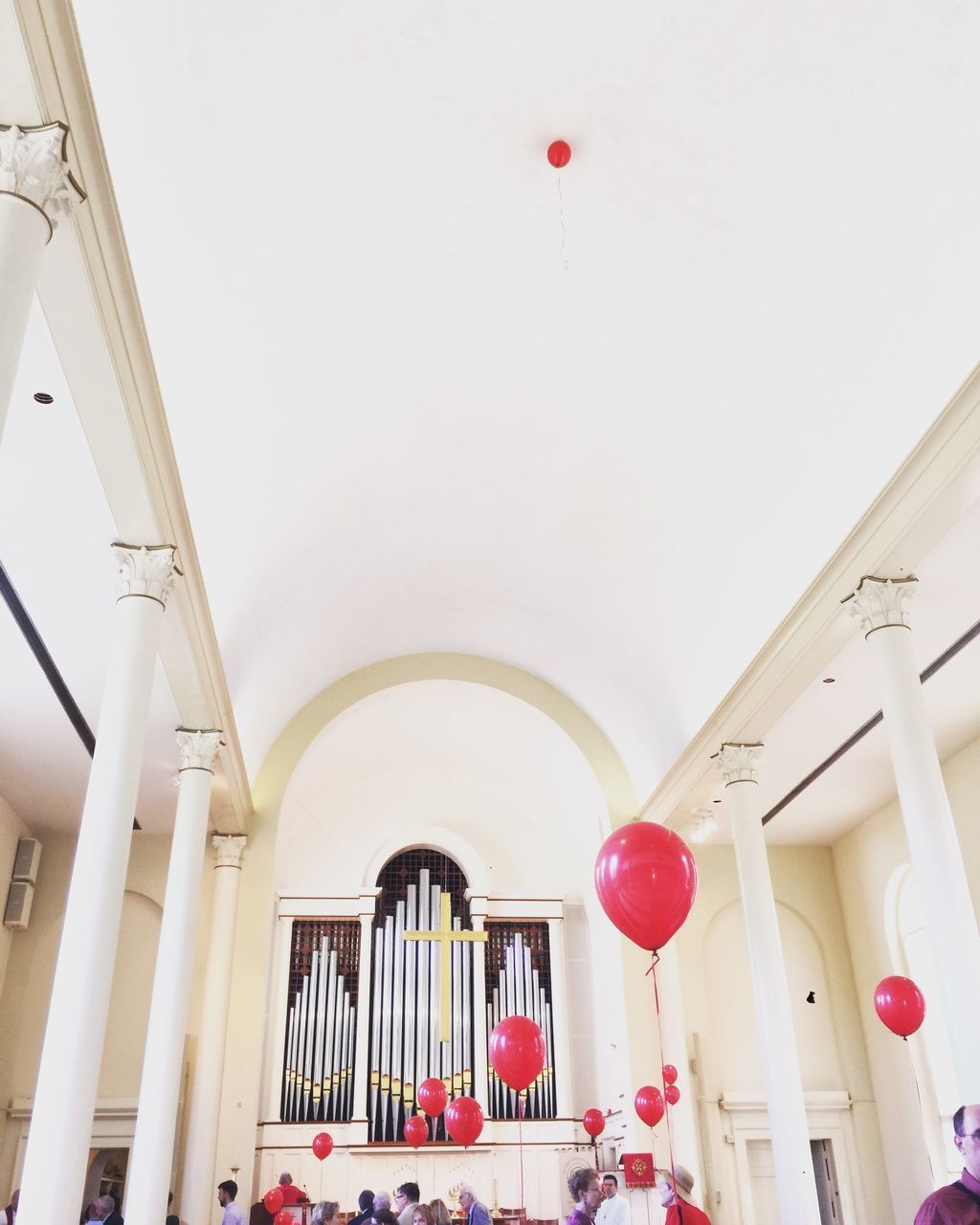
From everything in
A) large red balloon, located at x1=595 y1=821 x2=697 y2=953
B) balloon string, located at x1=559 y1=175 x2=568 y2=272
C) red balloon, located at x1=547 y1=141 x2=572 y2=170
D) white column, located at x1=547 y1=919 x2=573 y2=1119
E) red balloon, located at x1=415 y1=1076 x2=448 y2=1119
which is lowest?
red balloon, located at x1=415 y1=1076 x2=448 y2=1119

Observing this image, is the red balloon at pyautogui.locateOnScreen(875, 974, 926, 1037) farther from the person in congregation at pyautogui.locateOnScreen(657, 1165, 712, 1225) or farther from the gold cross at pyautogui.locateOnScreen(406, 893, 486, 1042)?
the gold cross at pyautogui.locateOnScreen(406, 893, 486, 1042)

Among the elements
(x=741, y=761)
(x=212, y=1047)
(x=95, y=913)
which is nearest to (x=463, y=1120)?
(x=212, y=1047)

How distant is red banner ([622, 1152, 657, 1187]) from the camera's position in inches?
440

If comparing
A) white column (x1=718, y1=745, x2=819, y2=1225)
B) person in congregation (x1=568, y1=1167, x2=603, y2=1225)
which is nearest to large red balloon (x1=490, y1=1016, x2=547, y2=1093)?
person in congregation (x1=568, y1=1167, x2=603, y2=1225)

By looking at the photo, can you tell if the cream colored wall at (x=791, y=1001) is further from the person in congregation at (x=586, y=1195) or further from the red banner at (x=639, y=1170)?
the person in congregation at (x=586, y=1195)

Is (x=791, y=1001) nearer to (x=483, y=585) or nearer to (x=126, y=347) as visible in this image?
(x=483, y=585)

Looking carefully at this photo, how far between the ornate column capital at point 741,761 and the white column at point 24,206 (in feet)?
26.6

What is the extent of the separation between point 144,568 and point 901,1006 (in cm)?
769

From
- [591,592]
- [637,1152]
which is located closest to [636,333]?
[591,592]

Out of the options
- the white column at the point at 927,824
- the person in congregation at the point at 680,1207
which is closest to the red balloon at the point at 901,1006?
the white column at the point at 927,824

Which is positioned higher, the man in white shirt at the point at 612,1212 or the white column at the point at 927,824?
the white column at the point at 927,824

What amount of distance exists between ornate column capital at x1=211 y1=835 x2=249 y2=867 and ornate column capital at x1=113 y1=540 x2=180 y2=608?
608cm

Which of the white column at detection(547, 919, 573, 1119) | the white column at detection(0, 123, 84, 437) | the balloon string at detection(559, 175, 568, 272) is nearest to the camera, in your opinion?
the white column at detection(0, 123, 84, 437)

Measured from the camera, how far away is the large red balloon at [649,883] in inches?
219
